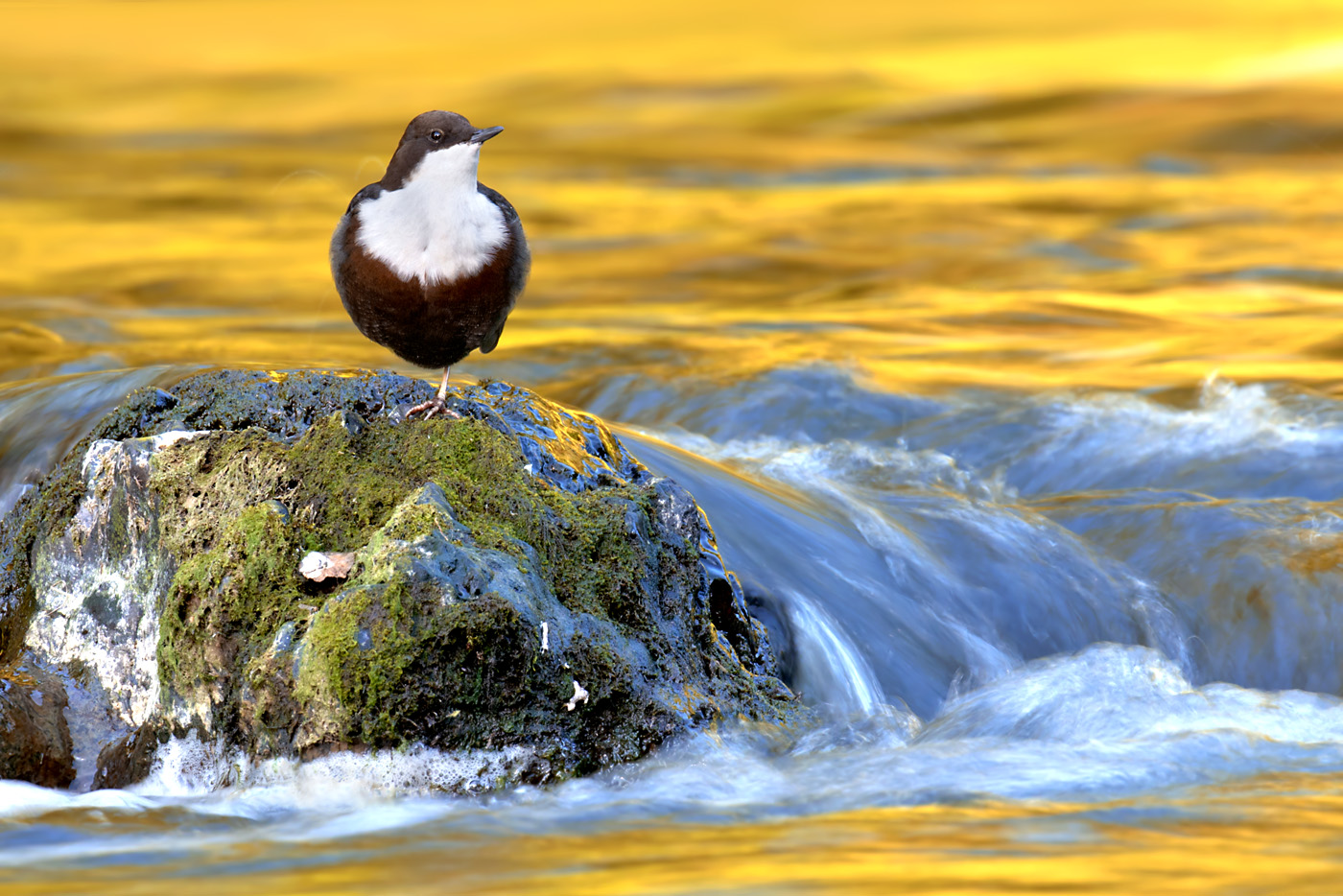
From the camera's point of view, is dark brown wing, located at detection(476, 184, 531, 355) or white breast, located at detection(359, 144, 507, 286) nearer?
white breast, located at detection(359, 144, 507, 286)

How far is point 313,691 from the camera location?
321 cm

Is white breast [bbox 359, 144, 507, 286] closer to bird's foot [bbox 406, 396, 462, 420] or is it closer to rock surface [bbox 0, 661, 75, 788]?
bird's foot [bbox 406, 396, 462, 420]

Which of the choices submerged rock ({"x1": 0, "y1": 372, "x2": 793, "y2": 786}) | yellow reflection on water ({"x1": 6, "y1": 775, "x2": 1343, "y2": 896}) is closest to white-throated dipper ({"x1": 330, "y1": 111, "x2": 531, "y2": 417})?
submerged rock ({"x1": 0, "y1": 372, "x2": 793, "y2": 786})

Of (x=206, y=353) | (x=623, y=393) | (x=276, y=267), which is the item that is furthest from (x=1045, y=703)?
(x=276, y=267)

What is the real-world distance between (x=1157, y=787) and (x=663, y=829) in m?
1.44

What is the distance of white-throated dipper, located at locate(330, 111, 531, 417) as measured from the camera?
3.67 meters

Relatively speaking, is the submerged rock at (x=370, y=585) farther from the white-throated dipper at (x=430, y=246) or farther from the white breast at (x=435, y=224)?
the white breast at (x=435, y=224)

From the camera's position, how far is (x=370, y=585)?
325 cm

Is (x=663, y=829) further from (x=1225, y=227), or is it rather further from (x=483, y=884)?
(x=1225, y=227)

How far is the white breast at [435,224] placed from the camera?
12.0 ft

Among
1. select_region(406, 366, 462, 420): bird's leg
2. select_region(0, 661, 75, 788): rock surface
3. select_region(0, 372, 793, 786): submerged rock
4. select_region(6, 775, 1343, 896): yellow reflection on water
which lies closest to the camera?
select_region(6, 775, 1343, 896): yellow reflection on water

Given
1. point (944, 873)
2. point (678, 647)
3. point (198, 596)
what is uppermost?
point (198, 596)

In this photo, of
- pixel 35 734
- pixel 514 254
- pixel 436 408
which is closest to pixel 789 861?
pixel 436 408

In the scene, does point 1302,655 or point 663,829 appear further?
point 1302,655
